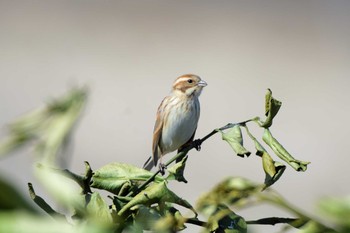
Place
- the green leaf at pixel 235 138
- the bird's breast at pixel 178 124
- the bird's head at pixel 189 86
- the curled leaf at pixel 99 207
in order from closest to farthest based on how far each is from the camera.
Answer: the curled leaf at pixel 99 207 < the green leaf at pixel 235 138 < the bird's breast at pixel 178 124 < the bird's head at pixel 189 86

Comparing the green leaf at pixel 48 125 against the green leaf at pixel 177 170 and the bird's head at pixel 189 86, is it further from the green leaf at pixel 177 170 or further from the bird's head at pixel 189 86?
the bird's head at pixel 189 86

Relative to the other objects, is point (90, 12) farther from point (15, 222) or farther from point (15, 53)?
point (15, 222)

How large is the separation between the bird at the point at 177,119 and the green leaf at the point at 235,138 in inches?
92.1

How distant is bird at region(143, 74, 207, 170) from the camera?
3.02 metres

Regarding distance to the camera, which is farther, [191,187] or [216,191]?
[191,187]

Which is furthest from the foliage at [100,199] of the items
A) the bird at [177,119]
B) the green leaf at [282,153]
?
the bird at [177,119]

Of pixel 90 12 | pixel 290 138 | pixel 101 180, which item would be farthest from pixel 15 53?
pixel 101 180

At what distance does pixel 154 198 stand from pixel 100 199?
0.16 feet

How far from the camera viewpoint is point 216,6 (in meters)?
8.17

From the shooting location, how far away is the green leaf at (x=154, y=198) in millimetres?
473

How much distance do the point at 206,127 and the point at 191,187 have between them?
1.01 m

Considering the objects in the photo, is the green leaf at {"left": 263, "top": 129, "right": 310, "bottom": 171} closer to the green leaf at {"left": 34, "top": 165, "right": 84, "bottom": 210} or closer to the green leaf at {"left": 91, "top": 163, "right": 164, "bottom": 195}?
the green leaf at {"left": 91, "top": 163, "right": 164, "bottom": 195}

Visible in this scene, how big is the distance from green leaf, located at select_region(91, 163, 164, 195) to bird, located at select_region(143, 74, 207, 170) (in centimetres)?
234

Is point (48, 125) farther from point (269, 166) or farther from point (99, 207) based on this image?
point (269, 166)
